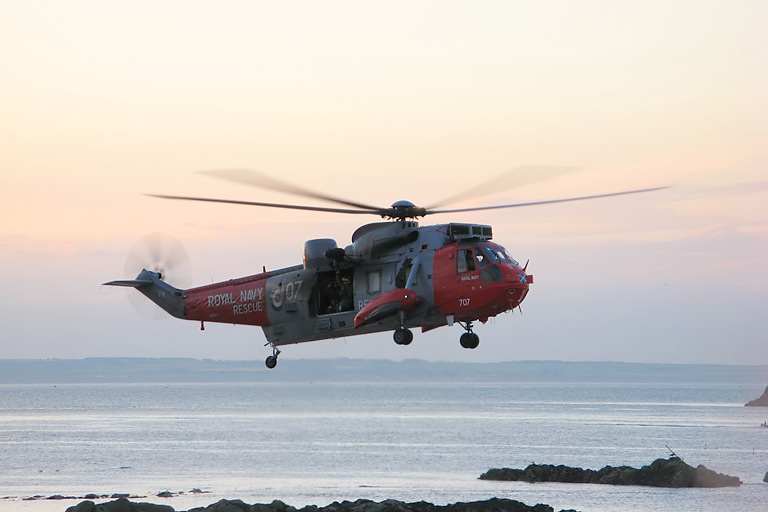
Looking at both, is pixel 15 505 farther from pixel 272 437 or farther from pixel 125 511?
pixel 272 437

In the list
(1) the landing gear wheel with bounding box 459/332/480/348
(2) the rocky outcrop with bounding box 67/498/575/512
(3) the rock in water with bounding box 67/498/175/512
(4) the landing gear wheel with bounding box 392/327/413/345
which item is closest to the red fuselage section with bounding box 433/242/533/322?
(1) the landing gear wheel with bounding box 459/332/480/348

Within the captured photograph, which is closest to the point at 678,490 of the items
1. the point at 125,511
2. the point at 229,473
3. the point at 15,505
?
the point at 229,473

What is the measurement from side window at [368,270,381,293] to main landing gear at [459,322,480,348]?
322 cm

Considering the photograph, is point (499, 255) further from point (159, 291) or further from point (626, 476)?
point (626, 476)

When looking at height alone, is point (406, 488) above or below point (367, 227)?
below

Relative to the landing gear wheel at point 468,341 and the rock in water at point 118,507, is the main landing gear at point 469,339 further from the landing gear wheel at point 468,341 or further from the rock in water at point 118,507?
the rock in water at point 118,507

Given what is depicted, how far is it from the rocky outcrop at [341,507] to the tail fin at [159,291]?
5068cm

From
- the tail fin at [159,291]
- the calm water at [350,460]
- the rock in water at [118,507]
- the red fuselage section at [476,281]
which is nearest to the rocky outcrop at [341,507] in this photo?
the rock in water at [118,507]

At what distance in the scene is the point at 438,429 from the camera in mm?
192125

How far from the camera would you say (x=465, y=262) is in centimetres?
3281

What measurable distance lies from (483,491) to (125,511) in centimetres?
4468

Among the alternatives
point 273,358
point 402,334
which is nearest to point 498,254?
point 402,334

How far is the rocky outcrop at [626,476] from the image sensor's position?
123500 millimetres

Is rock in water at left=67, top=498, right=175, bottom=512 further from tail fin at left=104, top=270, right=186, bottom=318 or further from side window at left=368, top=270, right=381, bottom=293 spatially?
side window at left=368, top=270, right=381, bottom=293
